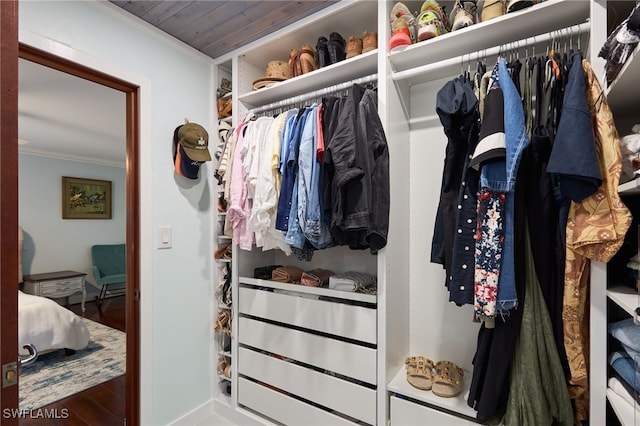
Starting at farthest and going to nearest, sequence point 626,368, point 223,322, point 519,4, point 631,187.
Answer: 1. point 223,322
2. point 519,4
3. point 626,368
4. point 631,187

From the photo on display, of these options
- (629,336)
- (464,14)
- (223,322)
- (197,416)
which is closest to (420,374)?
(629,336)

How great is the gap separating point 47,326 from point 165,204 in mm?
786

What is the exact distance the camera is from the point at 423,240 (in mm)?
1569

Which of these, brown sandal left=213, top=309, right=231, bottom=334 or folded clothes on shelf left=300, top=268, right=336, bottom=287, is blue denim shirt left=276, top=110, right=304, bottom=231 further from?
brown sandal left=213, top=309, right=231, bottom=334

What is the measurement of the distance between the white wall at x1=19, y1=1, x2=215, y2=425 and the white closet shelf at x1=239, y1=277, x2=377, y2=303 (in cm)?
42

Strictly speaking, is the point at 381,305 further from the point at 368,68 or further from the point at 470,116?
the point at 368,68

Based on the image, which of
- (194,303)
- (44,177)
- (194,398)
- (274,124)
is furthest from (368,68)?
(194,398)

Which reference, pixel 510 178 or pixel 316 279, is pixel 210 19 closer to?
pixel 316 279

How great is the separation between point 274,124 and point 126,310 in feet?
4.28

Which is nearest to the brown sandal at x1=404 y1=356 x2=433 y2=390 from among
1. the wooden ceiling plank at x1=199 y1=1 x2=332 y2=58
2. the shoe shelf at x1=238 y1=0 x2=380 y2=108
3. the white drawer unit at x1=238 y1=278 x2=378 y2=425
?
the white drawer unit at x1=238 y1=278 x2=378 y2=425

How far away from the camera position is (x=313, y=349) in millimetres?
1517

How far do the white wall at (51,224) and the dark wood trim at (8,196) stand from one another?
2.71ft

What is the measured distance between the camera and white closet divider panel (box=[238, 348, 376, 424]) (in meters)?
1.37

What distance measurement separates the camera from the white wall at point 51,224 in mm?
1261
